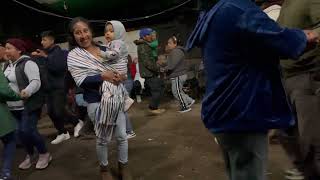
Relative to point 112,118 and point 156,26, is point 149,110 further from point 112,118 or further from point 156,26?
point 112,118

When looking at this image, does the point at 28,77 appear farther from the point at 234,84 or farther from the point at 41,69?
the point at 234,84

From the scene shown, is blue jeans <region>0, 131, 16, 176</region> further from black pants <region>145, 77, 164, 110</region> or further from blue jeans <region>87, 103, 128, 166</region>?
black pants <region>145, 77, 164, 110</region>

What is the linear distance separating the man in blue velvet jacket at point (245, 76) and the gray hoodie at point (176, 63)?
5.73 metres

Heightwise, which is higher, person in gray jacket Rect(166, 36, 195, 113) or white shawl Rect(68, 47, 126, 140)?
white shawl Rect(68, 47, 126, 140)

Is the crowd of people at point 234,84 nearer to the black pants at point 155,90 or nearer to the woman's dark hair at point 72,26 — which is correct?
the woman's dark hair at point 72,26

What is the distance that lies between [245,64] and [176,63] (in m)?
5.93

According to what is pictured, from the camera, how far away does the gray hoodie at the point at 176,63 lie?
27.9 ft

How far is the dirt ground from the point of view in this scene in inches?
191

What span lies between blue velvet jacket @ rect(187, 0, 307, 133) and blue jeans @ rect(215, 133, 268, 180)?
0.06 m

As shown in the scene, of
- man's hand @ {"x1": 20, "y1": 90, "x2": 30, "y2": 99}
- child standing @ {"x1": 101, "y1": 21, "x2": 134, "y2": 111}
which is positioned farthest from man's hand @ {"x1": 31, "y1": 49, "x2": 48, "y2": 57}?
child standing @ {"x1": 101, "y1": 21, "x2": 134, "y2": 111}

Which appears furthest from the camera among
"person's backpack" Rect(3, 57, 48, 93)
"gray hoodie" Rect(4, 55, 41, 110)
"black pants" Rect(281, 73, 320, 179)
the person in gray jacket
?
the person in gray jacket

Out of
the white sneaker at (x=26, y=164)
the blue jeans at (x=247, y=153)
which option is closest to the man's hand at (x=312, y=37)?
the blue jeans at (x=247, y=153)

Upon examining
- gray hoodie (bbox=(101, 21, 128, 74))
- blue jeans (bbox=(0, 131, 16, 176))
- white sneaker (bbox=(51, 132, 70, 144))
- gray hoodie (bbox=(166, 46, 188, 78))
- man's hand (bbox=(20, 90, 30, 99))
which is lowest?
white sneaker (bbox=(51, 132, 70, 144))

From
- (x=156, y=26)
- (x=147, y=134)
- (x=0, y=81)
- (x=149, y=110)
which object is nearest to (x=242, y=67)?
(x=0, y=81)
